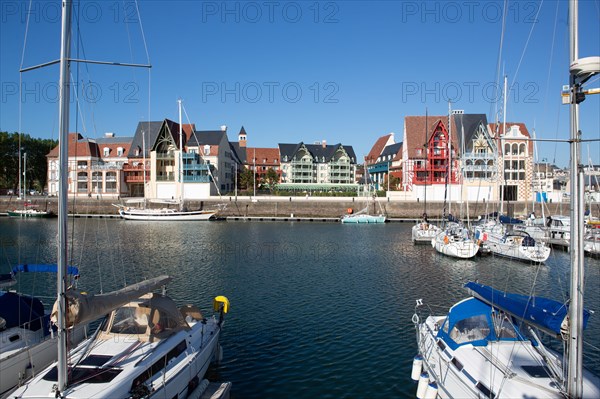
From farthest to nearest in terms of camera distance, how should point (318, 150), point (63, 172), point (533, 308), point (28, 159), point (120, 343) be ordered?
point (318, 150) < point (28, 159) < point (120, 343) < point (533, 308) < point (63, 172)

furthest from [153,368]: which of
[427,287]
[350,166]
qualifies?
[350,166]

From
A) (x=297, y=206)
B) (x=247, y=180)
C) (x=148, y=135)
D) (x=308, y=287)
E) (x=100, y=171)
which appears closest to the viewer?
(x=308, y=287)

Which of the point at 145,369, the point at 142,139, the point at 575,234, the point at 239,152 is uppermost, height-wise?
the point at 142,139

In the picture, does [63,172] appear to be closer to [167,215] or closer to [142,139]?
[167,215]

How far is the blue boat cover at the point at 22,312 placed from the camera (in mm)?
14289

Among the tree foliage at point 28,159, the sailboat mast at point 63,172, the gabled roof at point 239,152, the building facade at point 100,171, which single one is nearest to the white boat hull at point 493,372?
the sailboat mast at point 63,172

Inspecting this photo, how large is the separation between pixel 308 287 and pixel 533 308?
52.3 ft

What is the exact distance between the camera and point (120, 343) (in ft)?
41.2

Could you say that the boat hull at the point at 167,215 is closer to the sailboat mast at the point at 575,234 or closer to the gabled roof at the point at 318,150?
the gabled roof at the point at 318,150

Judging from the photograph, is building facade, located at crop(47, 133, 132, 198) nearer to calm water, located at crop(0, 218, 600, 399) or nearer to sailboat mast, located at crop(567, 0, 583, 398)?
calm water, located at crop(0, 218, 600, 399)

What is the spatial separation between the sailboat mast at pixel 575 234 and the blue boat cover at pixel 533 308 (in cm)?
127

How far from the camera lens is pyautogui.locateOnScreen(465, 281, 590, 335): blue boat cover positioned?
1084 cm

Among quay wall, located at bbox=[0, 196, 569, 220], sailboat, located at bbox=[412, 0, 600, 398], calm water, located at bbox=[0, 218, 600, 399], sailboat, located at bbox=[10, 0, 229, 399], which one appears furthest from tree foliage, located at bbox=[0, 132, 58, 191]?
sailboat, located at bbox=[412, 0, 600, 398]

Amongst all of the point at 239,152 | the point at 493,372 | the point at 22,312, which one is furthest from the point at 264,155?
the point at 493,372
